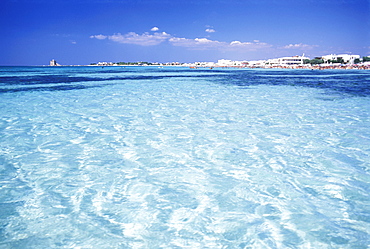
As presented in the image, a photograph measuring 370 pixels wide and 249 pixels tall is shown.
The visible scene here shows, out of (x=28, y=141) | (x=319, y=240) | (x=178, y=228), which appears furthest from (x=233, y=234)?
(x=28, y=141)

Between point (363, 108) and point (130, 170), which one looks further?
point (363, 108)

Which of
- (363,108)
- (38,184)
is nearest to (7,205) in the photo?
(38,184)

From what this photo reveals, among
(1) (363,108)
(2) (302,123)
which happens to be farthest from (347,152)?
(1) (363,108)

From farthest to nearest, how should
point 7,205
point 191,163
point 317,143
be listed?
point 317,143, point 191,163, point 7,205

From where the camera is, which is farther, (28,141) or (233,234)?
(28,141)

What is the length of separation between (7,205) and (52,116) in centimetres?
774

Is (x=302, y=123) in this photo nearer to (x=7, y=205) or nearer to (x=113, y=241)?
(x=113, y=241)

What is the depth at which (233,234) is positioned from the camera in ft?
11.3

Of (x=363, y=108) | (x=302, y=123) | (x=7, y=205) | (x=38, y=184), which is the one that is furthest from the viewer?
(x=363, y=108)

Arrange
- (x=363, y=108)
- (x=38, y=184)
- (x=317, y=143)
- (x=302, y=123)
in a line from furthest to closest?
(x=363, y=108), (x=302, y=123), (x=317, y=143), (x=38, y=184)

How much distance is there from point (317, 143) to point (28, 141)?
815cm

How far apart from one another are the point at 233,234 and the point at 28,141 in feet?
21.6

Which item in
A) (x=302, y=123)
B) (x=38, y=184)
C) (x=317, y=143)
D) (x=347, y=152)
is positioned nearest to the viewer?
(x=38, y=184)

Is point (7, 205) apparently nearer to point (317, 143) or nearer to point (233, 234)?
point (233, 234)
